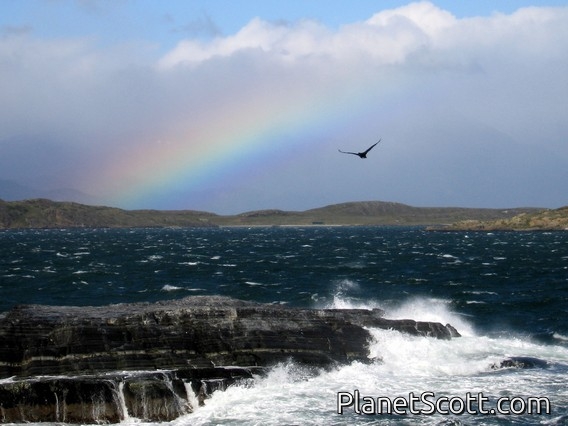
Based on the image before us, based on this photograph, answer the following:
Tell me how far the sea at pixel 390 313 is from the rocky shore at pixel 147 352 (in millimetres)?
733

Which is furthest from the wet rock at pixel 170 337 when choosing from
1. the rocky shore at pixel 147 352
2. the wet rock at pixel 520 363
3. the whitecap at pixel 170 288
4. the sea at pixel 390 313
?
the whitecap at pixel 170 288

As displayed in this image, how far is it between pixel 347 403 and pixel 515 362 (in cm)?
957

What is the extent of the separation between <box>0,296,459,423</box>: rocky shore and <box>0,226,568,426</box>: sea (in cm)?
73

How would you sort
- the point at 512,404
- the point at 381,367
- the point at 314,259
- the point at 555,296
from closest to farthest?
the point at 512,404 → the point at 381,367 → the point at 555,296 → the point at 314,259

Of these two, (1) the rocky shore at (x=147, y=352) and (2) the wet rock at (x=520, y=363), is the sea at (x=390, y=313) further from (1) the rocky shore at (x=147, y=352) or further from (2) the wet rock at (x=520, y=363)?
(1) the rocky shore at (x=147, y=352)

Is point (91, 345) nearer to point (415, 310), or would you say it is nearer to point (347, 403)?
point (347, 403)

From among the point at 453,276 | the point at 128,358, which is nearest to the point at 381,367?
the point at 128,358

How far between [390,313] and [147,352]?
56.7 feet

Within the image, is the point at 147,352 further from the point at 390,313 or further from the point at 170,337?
the point at 390,313

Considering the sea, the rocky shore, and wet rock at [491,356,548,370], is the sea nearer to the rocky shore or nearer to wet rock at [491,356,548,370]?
wet rock at [491,356,548,370]

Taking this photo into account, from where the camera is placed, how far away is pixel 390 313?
3884 cm

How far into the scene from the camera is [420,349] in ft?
102

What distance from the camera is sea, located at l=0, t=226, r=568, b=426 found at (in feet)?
75.2

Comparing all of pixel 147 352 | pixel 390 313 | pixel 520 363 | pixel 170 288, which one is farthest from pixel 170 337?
pixel 170 288
